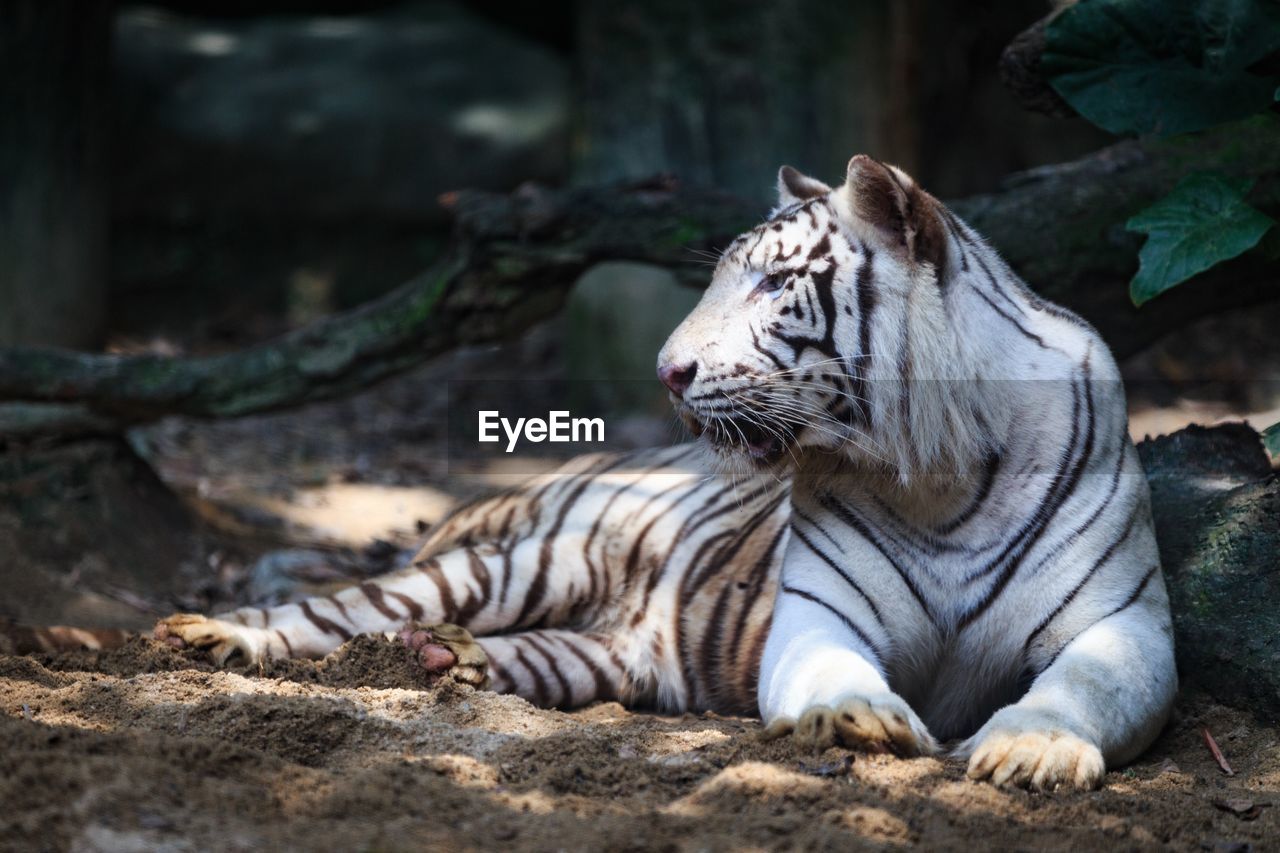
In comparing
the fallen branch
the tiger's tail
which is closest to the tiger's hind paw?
the tiger's tail

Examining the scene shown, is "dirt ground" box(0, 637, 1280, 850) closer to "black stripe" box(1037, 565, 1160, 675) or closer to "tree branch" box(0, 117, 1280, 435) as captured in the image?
"black stripe" box(1037, 565, 1160, 675)

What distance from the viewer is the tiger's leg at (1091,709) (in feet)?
7.48

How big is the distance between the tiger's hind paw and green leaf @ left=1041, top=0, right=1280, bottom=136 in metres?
2.11

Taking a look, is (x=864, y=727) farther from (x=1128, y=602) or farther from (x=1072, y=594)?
(x=1128, y=602)

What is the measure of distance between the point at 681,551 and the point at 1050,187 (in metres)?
1.66

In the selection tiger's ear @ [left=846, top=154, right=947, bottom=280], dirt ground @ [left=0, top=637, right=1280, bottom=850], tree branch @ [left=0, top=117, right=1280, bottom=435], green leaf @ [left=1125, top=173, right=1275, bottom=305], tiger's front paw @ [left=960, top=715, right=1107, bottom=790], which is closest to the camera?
dirt ground @ [left=0, top=637, right=1280, bottom=850]

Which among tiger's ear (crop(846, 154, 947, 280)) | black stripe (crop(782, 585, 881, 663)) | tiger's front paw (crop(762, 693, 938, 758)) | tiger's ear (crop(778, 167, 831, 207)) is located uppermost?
tiger's ear (crop(778, 167, 831, 207))

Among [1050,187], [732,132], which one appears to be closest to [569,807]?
[1050,187]

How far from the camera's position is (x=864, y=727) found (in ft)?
7.73

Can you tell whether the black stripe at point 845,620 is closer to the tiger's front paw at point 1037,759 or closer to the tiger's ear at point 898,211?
the tiger's front paw at point 1037,759

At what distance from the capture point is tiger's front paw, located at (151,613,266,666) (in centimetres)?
312

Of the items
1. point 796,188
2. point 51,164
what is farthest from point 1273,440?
point 51,164

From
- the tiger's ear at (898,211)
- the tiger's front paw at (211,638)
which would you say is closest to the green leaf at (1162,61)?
the tiger's ear at (898,211)

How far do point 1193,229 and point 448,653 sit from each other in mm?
2123
